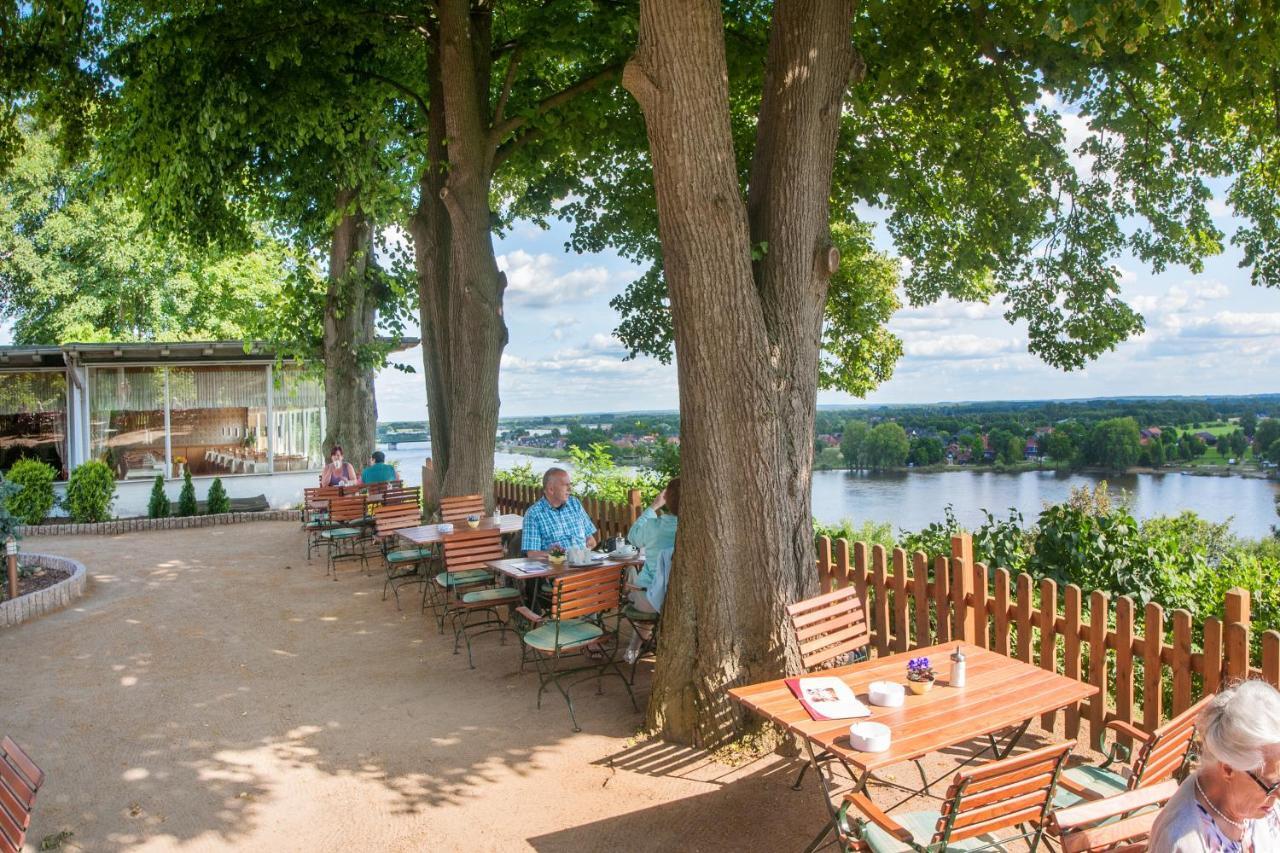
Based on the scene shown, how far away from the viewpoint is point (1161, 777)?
3643 mm

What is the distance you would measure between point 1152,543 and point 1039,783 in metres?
4.81

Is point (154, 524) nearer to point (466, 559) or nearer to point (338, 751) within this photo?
point (466, 559)

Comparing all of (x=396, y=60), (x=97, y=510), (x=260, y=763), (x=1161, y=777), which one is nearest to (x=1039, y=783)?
(x=1161, y=777)

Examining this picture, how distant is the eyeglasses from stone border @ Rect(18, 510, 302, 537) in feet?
55.9

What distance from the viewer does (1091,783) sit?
4.05m

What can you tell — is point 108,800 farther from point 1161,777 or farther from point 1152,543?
point 1152,543

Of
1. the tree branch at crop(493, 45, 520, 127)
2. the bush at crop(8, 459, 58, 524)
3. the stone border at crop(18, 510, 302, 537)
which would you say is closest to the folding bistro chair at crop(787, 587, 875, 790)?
the tree branch at crop(493, 45, 520, 127)

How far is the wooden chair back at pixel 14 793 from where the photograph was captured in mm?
3430

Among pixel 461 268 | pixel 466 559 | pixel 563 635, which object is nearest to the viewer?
pixel 563 635

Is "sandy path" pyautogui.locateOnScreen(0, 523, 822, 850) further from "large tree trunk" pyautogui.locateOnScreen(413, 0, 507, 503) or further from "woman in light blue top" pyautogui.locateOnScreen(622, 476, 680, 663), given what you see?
"large tree trunk" pyautogui.locateOnScreen(413, 0, 507, 503)

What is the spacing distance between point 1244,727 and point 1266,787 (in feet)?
0.67

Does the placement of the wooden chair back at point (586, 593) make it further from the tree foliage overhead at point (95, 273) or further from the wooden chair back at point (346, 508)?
the tree foliage overhead at point (95, 273)

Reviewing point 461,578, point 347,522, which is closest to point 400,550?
point 347,522

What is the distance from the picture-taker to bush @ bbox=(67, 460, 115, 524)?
640 inches
